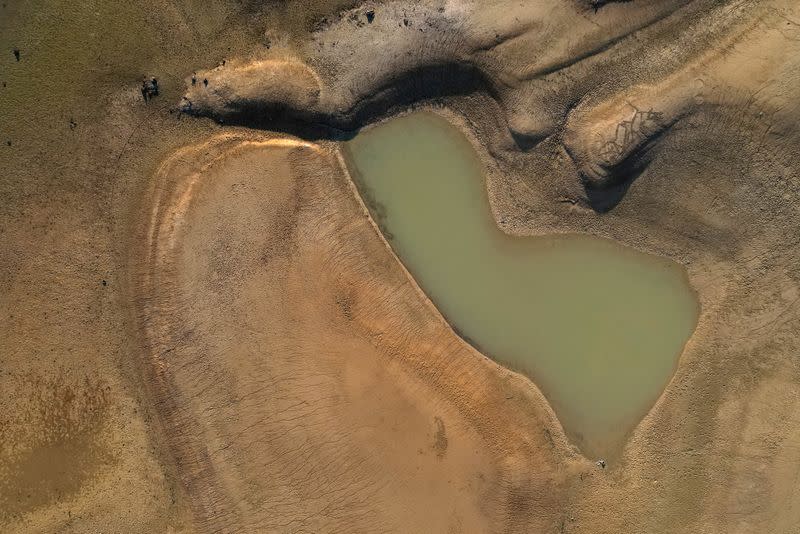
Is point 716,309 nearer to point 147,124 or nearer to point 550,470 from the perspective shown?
point 550,470

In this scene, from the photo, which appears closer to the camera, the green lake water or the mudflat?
the mudflat

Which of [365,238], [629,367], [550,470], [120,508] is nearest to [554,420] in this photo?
[550,470]

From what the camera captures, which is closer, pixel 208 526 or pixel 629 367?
pixel 208 526

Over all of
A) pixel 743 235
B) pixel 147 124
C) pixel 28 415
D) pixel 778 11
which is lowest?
pixel 743 235

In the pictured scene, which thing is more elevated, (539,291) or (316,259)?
(316,259)

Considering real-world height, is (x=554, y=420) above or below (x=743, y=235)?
below

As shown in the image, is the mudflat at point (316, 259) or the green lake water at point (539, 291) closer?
the mudflat at point (316, 259)

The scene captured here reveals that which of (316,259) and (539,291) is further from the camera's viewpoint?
(539,291)
